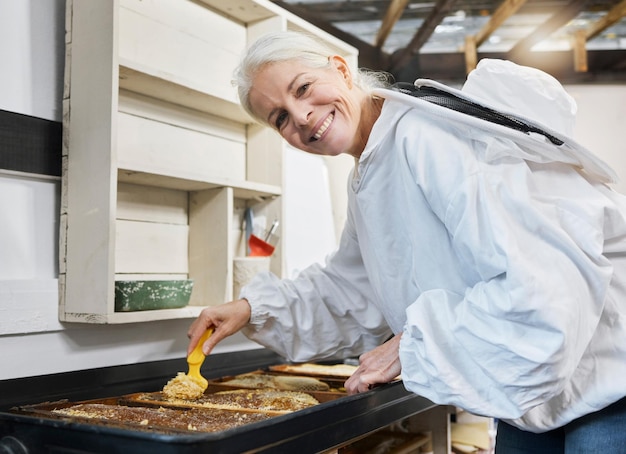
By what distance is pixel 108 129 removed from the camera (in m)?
1.65

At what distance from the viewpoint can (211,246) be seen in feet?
6.77

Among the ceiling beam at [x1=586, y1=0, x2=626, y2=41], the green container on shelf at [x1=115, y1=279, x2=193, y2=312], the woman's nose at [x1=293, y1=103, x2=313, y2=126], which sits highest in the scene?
the ceiling beam at [x1=586, y1=0, x2=626, y2=41]

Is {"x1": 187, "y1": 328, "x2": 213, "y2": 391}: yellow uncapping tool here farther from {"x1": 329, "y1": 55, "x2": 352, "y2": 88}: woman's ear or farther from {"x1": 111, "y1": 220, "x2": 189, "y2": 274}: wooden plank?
{"x1": 329, "y1": 55, "x2": 352, "y2": 88}: woman's ear

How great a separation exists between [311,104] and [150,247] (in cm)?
74

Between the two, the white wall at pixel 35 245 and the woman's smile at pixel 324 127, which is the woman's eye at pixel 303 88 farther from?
the white wall at pixel 35 245

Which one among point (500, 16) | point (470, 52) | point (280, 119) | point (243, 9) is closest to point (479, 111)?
point (280, 119)

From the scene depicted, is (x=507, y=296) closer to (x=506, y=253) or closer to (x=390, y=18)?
(x=506, y=253)

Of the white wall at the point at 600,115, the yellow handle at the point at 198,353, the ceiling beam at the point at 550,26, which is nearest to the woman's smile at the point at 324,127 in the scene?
the yellow handle at the point at 198,353

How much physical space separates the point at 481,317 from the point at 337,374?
97cm

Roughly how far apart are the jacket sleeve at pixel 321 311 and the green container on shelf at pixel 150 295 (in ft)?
0.56

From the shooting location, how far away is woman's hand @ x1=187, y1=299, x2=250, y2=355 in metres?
1.76

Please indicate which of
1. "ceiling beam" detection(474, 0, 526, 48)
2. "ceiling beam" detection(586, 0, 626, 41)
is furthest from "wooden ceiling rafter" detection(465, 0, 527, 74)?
"ceiling beam" detection(586, 0, 626, 41)

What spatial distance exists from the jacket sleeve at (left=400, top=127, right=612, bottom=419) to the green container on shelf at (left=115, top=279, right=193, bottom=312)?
0.76m

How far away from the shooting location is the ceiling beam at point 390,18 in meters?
3.33
